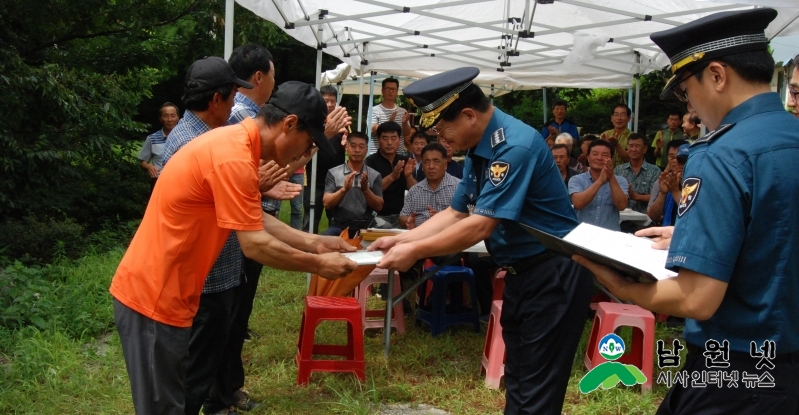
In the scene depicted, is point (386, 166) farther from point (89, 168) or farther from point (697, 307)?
point (697, 307)

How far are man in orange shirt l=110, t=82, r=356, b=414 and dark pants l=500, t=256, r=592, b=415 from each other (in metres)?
1.05

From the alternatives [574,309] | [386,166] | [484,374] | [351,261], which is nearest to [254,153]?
[351,261]

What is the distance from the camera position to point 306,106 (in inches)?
107

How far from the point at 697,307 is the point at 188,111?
101 inches

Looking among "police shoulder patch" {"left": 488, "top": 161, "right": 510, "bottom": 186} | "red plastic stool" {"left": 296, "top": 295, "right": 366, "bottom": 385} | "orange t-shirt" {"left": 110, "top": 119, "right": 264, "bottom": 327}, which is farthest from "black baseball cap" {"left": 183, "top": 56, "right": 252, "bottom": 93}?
"red plastic stool" {"left": 296, "top": 295, "right": 366, "bottom": 385}

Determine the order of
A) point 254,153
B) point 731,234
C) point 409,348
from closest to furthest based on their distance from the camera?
1. point 731,234
2. point 254,153
3. point 409,348

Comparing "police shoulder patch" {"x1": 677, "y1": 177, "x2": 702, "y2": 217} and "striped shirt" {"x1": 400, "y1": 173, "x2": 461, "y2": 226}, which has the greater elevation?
"police shoulder patch" {"x1": 677, "y1": 177, "x2": 702, "y2": 217}

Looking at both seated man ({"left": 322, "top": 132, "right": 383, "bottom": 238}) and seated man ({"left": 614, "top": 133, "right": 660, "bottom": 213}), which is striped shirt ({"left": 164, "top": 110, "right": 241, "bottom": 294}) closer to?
seated man ({"left": 322, "top": 132, "right": 383, "bottom": 238})

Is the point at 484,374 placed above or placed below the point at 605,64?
below

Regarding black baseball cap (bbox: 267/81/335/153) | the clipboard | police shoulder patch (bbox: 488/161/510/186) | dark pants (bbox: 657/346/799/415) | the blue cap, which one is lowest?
dark pants (bbox: 657/346/799/415)

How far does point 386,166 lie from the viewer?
770 cm

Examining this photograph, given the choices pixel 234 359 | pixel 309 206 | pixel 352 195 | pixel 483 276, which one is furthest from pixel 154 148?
pixel 234 359

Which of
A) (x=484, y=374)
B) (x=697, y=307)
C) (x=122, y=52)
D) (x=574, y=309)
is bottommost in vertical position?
(x=484, y=374)

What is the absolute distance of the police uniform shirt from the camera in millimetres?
1639
